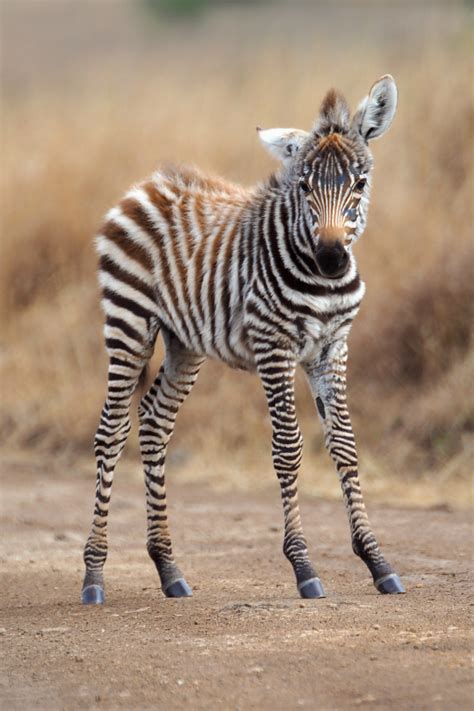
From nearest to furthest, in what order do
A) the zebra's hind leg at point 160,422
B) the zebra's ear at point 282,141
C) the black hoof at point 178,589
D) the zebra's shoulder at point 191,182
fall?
the zebra's ear at point 282,141
the black hoof at point 178,589
the zebra's hind leg at point 160,422
the zebra's shoulder at point 191,182

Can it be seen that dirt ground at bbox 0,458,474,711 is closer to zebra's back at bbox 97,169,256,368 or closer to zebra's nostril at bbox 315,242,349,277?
zebra's back at bbox 97,169,256,368

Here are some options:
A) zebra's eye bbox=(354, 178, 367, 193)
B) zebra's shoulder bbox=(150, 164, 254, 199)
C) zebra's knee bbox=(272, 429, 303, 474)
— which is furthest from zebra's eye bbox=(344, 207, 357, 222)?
zebra's shoulder bbox=(150, 164, 254, 199)

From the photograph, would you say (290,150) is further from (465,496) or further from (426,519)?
(465,496)

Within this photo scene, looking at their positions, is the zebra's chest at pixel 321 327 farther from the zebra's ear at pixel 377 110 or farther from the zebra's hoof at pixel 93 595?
the zebra's hoof at pixel 93 595

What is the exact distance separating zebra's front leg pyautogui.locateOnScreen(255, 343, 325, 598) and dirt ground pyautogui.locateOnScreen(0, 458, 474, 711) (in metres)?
0.21

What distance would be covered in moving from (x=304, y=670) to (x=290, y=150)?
2901 millimetres

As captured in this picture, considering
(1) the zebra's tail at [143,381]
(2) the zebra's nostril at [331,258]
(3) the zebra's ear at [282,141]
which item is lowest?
(1) the zebra's tail at [143,381]

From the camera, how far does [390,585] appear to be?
626 cm

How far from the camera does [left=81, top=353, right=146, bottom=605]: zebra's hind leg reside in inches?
272

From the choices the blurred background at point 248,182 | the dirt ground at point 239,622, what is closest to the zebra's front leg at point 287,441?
the dirt ground at point 239,622

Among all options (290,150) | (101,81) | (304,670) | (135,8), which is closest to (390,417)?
(290,150)

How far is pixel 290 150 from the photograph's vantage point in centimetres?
661

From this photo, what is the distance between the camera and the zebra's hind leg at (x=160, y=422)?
23.0 ft

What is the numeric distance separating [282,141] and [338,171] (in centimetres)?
64
